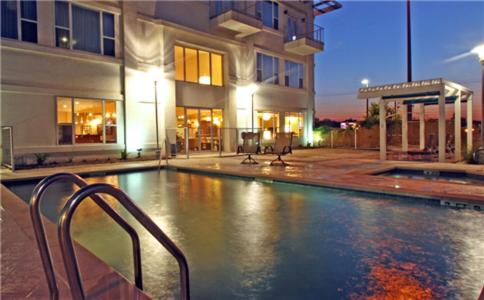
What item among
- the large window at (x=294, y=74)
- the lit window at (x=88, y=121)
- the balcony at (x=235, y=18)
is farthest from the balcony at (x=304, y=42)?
the lit window at (x=88, y=121)

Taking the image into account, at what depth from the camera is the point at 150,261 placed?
3.18m

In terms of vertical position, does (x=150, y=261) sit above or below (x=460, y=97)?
below

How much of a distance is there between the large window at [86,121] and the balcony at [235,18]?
23.5 ft

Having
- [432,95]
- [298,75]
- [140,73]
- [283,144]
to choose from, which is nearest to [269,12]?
[298,75]

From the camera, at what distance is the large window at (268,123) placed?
801 inches

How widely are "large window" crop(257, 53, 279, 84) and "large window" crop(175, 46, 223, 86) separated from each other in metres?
3.09

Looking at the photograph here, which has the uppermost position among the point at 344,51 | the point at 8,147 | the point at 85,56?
the point at 344,51

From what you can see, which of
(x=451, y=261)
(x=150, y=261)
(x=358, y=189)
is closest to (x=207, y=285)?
(x=150, y=261)

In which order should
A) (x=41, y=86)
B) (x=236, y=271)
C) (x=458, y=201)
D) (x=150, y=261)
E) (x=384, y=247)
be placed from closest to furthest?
(x=236, y=271) → (x=150, y=261) → (x=384, y=247) → (x=458, y=201) → (x=41, y=86)

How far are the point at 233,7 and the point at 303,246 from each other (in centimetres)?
1751

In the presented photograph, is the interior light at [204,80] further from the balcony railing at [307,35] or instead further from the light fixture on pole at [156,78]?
the balcony railing at [307,35]

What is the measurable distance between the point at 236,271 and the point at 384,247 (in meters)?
1.71

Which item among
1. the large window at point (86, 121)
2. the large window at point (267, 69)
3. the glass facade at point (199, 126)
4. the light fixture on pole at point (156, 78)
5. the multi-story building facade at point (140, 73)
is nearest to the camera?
the multi-story building facade at point (140, 73)

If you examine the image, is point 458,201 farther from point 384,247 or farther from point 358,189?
point 384,247
